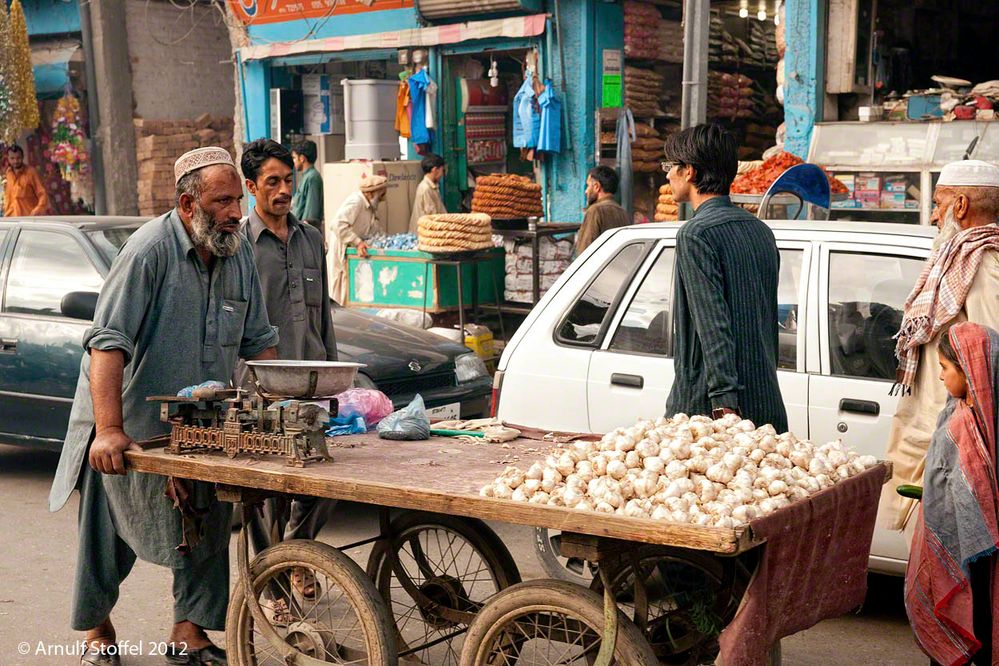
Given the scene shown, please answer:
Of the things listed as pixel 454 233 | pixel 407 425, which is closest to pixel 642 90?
pixel 454 233

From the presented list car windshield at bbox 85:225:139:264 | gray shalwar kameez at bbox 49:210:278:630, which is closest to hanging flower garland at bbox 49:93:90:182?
car windshield at bbox 85:225:139:264

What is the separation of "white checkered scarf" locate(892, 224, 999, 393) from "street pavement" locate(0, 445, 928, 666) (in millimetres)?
1121

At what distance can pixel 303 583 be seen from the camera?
163 inches

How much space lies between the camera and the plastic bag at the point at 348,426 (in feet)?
14.2

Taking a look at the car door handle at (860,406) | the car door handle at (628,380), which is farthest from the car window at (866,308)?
the car door handle at (628,380)

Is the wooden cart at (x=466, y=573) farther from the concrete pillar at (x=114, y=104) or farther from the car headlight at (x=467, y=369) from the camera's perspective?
the concrete pillar at (x=114, y=104)

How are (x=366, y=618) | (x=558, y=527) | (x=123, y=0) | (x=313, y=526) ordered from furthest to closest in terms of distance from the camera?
(x=123, y=0), (x=313, y=526), (x=366, y=618), (x=558, y=527)

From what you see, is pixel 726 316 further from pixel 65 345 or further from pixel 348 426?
pixel 65 345

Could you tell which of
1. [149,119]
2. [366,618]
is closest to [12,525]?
[366,618]

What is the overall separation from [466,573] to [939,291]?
6.45 feet

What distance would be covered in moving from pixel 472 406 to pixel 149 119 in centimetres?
1045

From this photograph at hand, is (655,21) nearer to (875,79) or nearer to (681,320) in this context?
(875,79)

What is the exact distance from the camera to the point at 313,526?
4.44 meters

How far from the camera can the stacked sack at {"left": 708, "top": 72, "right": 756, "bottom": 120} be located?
41.9ft
